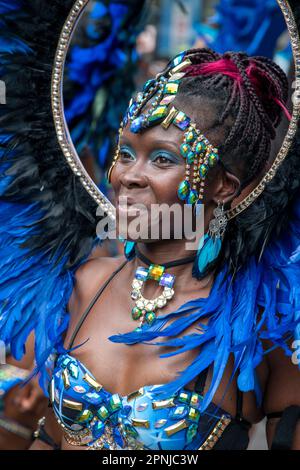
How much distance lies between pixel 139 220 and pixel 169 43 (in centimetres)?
658

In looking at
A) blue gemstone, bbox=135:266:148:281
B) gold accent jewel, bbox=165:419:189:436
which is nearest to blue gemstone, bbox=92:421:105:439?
gold accent jewel, bbox=165:419:189:436

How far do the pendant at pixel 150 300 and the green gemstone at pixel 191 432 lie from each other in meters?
0.31

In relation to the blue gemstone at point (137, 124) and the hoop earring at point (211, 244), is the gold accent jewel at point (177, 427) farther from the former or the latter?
the blue gemstone at point (137, 124)

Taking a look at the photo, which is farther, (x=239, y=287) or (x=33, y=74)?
(x=33, y=74)

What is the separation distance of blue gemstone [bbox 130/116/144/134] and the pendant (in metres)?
0.40

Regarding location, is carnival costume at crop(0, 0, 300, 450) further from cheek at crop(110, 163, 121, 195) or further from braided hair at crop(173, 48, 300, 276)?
cheek at crop(110, 163, 121, 195)

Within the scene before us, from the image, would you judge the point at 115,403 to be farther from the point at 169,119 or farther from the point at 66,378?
the point at 169,119

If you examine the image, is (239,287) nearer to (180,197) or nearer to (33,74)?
(180,197)

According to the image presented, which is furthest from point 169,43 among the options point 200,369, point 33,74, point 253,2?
point 200,369

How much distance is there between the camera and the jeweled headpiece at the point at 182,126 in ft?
6.90

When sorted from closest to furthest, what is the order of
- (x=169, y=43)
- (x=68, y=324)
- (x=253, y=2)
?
(x=68, y=324), (x=253, y=2), (x=169, y=43)

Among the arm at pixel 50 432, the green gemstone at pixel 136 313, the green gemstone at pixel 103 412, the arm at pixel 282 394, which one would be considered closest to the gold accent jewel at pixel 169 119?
the green gemstone at pixel 136 313

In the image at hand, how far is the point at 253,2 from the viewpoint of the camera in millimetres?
3623

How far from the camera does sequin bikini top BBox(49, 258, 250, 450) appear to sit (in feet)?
6.88
